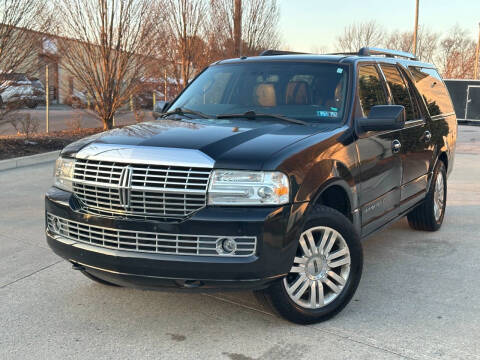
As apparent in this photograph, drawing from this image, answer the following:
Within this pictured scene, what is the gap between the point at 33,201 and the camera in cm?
724

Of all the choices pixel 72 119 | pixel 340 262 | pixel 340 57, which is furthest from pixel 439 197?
pixel 72 119

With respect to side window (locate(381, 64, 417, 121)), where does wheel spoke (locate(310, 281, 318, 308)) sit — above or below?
below

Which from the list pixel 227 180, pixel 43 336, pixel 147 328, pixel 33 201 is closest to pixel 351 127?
pixel 227 180

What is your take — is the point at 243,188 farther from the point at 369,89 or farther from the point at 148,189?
the point at 369,89

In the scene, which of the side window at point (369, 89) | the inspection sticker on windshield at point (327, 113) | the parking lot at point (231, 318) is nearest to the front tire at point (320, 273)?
the parking lot at point (231, 318)

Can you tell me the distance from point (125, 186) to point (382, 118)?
2.01 m

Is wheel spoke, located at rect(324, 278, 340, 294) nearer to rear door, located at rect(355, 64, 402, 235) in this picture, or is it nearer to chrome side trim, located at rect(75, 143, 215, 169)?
rear door, located at rect(355, 64, 402, 235)

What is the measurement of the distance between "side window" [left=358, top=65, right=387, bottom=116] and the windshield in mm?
165

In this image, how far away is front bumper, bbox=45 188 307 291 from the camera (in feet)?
10.3

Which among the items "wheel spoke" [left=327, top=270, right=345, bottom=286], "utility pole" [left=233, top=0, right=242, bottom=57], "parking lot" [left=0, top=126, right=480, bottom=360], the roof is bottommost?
"parking lot" [left=0, top=126, right=480, bottom=360]

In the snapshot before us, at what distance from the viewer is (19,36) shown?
10.8m

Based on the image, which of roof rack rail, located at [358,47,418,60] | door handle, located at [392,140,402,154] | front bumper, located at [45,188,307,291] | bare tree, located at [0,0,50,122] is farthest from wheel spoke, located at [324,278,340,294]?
bare tree, located at [0,0,50,122]

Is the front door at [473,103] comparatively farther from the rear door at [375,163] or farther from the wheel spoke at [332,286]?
the wheel spoke at [332,286]

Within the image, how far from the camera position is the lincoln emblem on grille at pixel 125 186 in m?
3.27
